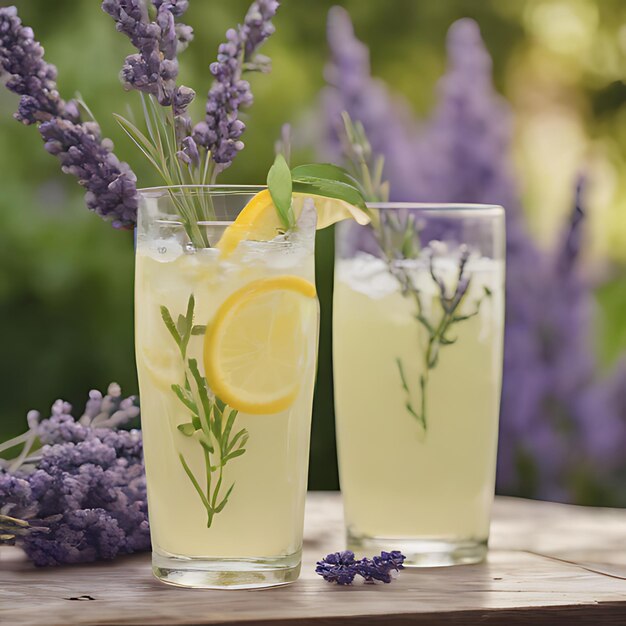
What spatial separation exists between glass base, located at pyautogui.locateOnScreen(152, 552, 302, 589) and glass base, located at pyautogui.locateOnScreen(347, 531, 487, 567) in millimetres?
251

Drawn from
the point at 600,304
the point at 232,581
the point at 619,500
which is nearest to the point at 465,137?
the point at 619,500

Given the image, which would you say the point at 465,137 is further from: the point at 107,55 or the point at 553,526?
the point at 107,55

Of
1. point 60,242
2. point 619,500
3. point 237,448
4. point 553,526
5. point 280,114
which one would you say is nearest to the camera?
point 237,448

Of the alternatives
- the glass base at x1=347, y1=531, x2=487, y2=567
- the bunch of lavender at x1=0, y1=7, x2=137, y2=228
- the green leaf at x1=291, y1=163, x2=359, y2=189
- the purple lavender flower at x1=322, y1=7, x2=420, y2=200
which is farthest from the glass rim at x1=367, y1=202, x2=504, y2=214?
the purple lavender flower at x1=322, y1=7, x2=420, y2=200

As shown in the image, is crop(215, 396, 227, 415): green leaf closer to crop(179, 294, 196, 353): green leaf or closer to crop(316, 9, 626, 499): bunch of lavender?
crop(179, 294, 196, 353): green leaf

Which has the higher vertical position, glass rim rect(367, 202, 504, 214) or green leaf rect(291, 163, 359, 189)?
green leaf rect(291, 163, 359, 189)

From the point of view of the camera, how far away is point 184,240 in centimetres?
149

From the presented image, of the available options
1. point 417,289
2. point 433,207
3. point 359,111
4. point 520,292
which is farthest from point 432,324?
point 520,292

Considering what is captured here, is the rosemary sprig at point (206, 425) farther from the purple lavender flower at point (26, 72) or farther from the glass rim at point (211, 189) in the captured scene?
the purple lavender flower at point (26, 72)

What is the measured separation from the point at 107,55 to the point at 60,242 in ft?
1.99

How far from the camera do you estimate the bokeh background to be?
287cm

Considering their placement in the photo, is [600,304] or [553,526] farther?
[600,304]

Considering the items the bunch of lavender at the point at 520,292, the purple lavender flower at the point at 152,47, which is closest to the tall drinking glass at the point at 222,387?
the purple lavender flower at the point at 152,47

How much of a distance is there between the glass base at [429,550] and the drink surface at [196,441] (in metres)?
0.24
